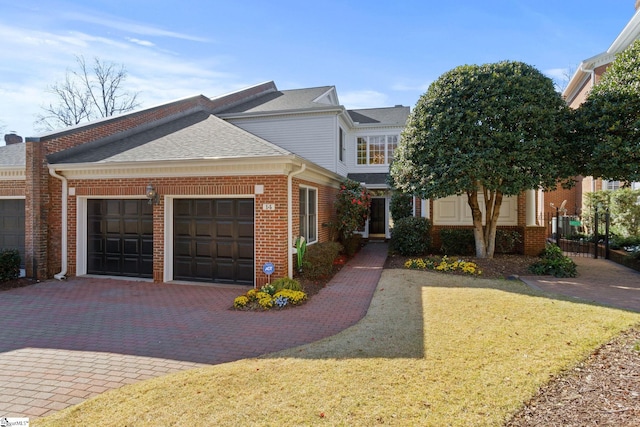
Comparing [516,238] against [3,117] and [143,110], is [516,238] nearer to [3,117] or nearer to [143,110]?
[143,110]

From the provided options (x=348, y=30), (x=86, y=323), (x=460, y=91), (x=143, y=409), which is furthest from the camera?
(x=348, y=30)

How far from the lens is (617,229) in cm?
1494

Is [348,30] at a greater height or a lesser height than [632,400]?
greater

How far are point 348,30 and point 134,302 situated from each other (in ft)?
31.5

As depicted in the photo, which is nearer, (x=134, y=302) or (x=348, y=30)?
(x=134, y=302)

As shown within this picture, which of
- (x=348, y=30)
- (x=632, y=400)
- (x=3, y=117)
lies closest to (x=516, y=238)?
(x=348, y=30)

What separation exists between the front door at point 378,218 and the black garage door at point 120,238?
12.4 meters

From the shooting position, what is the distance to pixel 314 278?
952 centimetres

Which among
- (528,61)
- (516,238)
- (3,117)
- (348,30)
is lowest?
(516,238)

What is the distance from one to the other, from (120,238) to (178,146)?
10.3ft

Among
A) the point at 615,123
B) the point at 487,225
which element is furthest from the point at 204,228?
the point at 615,123

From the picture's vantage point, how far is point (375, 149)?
18828mm

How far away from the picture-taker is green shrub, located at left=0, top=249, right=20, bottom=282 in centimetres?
934

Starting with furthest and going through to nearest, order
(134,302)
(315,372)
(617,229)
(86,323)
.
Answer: (617,229)
(134,302)
(86,323)
(315,372)
